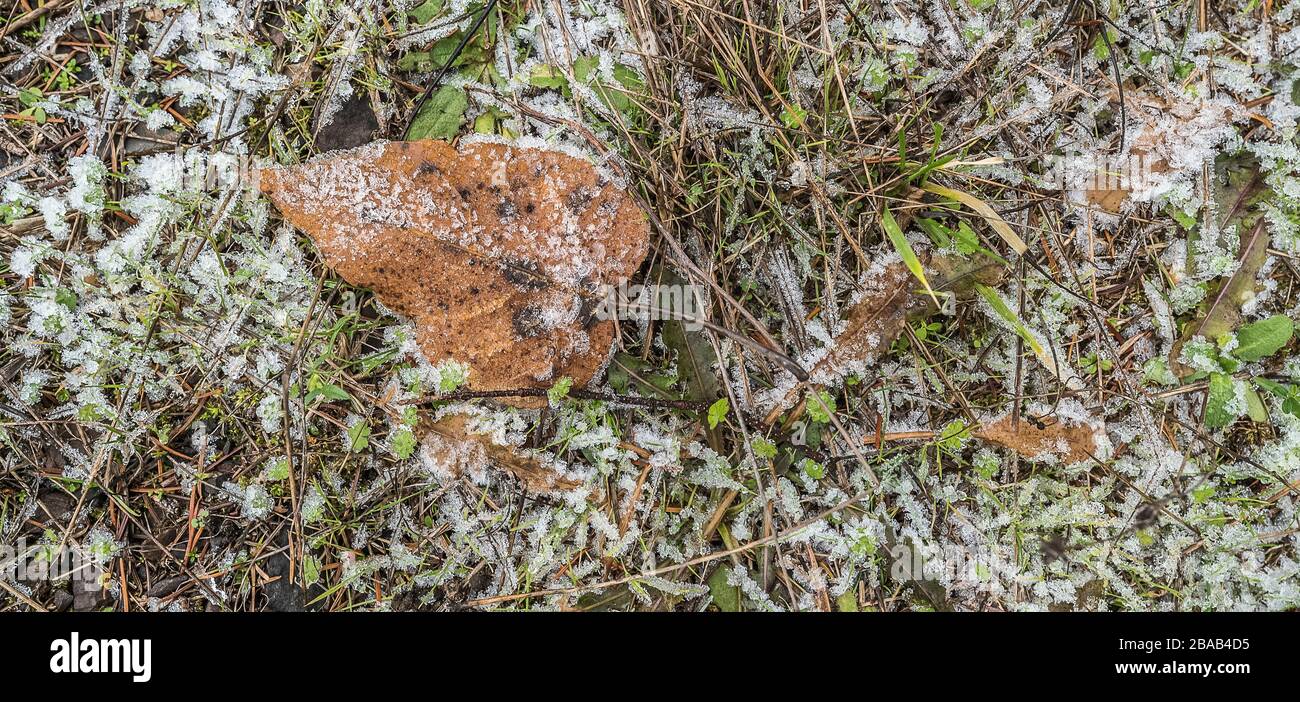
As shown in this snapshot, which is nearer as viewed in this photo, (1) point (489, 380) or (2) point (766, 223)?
(1) point (489, 380)

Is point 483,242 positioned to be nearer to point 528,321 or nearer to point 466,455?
point 528,321

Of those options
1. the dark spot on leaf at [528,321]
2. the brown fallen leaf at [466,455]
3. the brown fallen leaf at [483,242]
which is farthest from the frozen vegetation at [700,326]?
the dark spot on leaf at [528,321]

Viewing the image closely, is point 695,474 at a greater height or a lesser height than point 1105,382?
lesser

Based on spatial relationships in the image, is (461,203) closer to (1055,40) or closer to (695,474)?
(695,474)

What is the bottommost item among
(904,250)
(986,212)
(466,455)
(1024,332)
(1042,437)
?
(1042,437)

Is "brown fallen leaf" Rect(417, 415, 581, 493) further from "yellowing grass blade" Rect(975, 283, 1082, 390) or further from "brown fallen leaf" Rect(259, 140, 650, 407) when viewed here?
"yellowing grass blade" Rect(975, 283, 1082, 390)

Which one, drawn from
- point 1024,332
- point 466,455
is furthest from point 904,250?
point 466,455
